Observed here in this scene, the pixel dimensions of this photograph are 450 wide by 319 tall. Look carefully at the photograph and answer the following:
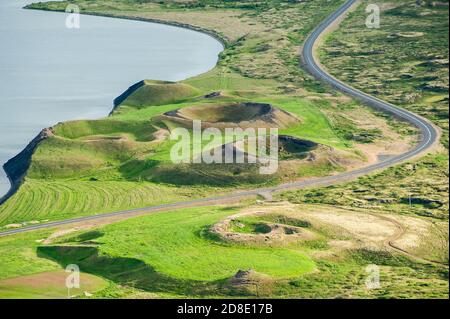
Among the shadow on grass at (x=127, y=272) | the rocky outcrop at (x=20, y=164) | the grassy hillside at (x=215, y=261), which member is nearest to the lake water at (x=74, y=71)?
the rocky outcrop at (x=20, y=164)

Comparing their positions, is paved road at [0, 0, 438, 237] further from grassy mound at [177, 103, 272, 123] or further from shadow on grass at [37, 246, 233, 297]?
grassy mound at [177, 103, 272, 123]

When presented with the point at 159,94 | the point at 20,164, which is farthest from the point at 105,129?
the point at 159,94

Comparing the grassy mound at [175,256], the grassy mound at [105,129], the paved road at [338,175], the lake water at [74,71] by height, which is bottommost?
the lake water at [74,71]

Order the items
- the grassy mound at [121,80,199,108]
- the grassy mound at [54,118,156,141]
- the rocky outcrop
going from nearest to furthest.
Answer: the rocky outcrop → the grassy mound at [54,118,156,141] → the grassy mound at [121,80,199,108]

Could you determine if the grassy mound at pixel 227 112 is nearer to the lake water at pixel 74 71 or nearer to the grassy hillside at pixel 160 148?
the grassy hillside at pixel 160 148

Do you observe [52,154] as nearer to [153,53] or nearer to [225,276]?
[225,276]

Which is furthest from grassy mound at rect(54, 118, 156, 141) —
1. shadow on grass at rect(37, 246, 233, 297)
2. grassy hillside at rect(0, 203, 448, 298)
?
shadow on grass at rect(37, 246, 233, 297)
